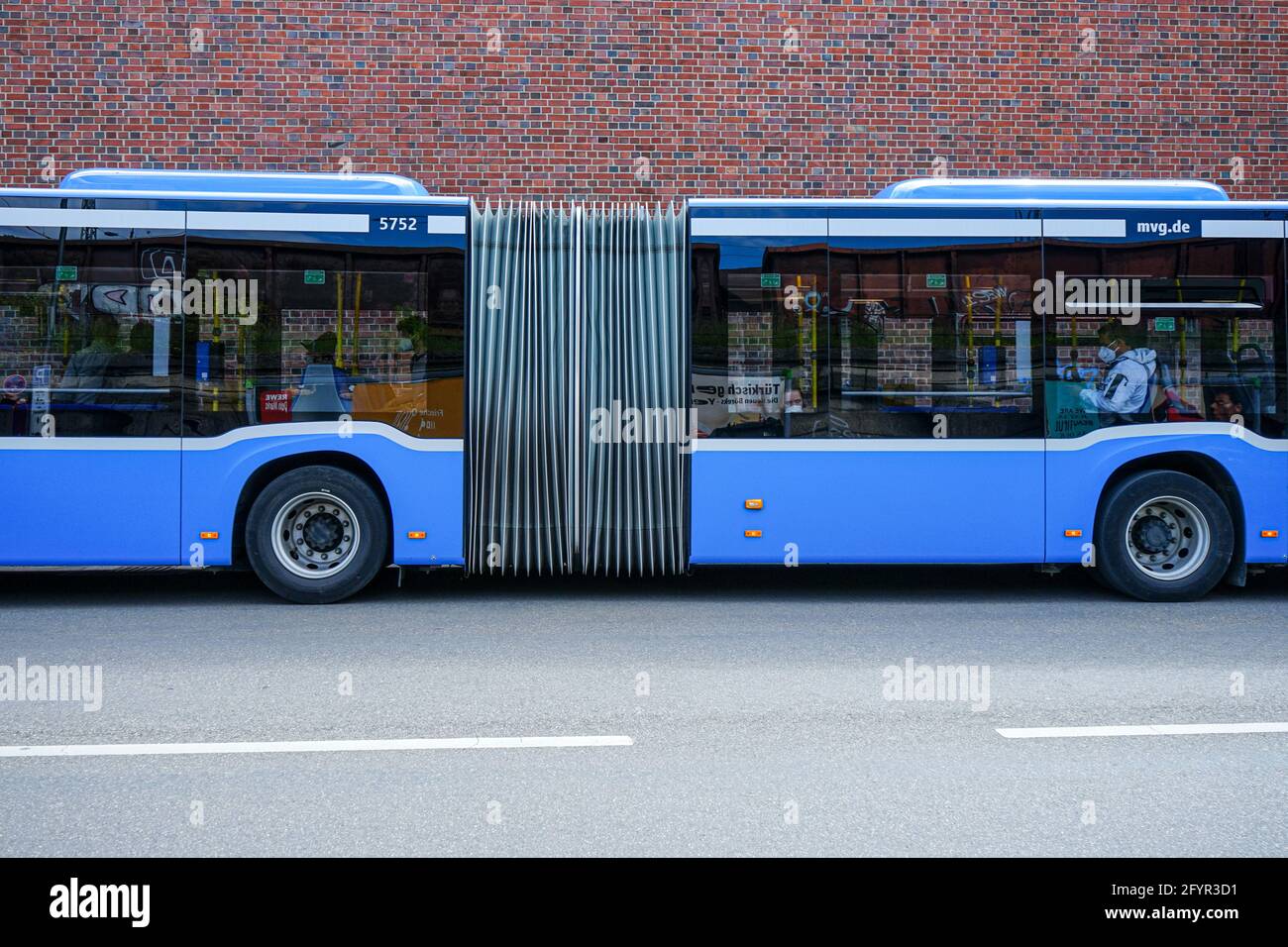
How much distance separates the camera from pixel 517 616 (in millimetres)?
8375

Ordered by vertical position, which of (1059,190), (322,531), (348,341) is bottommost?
(322,531)

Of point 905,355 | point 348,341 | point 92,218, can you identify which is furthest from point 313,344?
point 905,355

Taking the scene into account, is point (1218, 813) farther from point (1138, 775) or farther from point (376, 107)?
point (376, 107)

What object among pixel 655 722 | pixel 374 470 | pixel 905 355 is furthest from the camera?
pixel 905 355

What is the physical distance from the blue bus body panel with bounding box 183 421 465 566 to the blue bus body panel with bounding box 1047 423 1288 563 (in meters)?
4.42

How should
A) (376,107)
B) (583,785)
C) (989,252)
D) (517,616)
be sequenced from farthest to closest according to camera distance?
1. (376,107)
2. (989,252)
3. (517,616)
4. (583,785)

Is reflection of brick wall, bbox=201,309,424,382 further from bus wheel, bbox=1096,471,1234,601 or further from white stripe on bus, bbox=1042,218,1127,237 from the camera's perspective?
bus wheel, bbox=1096,471,1234,601

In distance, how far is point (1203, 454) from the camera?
8.97 m

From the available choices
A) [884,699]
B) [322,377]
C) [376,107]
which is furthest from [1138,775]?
[376,107]

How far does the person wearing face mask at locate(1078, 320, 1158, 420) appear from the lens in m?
8.90

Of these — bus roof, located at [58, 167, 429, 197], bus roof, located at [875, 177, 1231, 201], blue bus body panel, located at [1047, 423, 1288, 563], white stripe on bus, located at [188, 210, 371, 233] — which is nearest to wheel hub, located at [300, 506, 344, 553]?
white stripe on bus, located at [188, 210, 371, 233]

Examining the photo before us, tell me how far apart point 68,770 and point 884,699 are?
3660 millimetres

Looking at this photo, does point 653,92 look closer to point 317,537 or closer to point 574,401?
point 574,401

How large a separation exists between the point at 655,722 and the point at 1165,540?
209 inches
